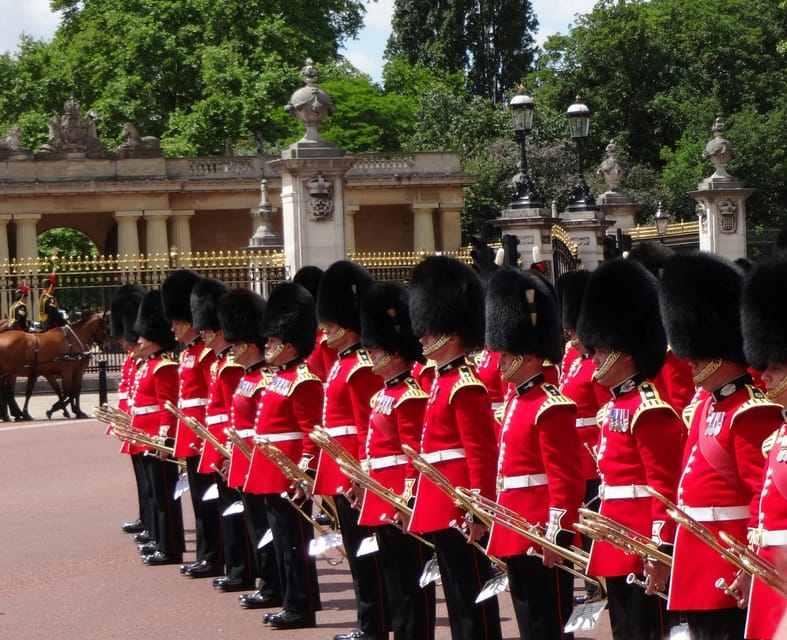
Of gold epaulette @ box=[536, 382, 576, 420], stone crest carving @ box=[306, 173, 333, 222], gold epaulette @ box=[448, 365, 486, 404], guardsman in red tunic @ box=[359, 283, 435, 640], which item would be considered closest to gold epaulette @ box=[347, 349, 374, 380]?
guardsman in red tunic @ box=[359, 283, 435, 640]

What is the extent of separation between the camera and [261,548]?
25.8 feet

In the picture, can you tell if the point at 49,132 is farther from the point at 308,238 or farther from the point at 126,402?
the point at 126,402

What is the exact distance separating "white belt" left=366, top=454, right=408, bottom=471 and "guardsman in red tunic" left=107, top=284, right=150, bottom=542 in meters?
3.62

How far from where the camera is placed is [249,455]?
776 cm

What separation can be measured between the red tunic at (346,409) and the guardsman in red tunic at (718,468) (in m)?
2.35

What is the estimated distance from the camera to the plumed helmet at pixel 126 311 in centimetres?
1141

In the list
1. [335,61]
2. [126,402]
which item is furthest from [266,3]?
[126,402]

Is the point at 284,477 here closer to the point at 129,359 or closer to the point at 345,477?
the point at 345,477

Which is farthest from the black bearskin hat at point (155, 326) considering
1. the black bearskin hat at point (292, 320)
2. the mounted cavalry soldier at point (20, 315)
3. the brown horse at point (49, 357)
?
the mounted cavalry soldier at point (20, 315)

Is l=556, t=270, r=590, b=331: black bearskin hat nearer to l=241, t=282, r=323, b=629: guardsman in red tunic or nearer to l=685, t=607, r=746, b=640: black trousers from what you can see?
l=241, t=282, r=323, b=629: guardsman in red tunic

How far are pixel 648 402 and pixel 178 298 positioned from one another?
16.3 ft

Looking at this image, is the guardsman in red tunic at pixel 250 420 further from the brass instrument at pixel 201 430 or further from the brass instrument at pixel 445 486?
the brass instrument at pixel 445 486

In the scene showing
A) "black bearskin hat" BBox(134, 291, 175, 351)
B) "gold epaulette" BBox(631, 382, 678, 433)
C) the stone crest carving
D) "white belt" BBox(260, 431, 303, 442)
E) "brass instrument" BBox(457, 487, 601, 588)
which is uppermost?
the stone crest carving

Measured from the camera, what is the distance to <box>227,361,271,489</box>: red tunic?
7852 mm
